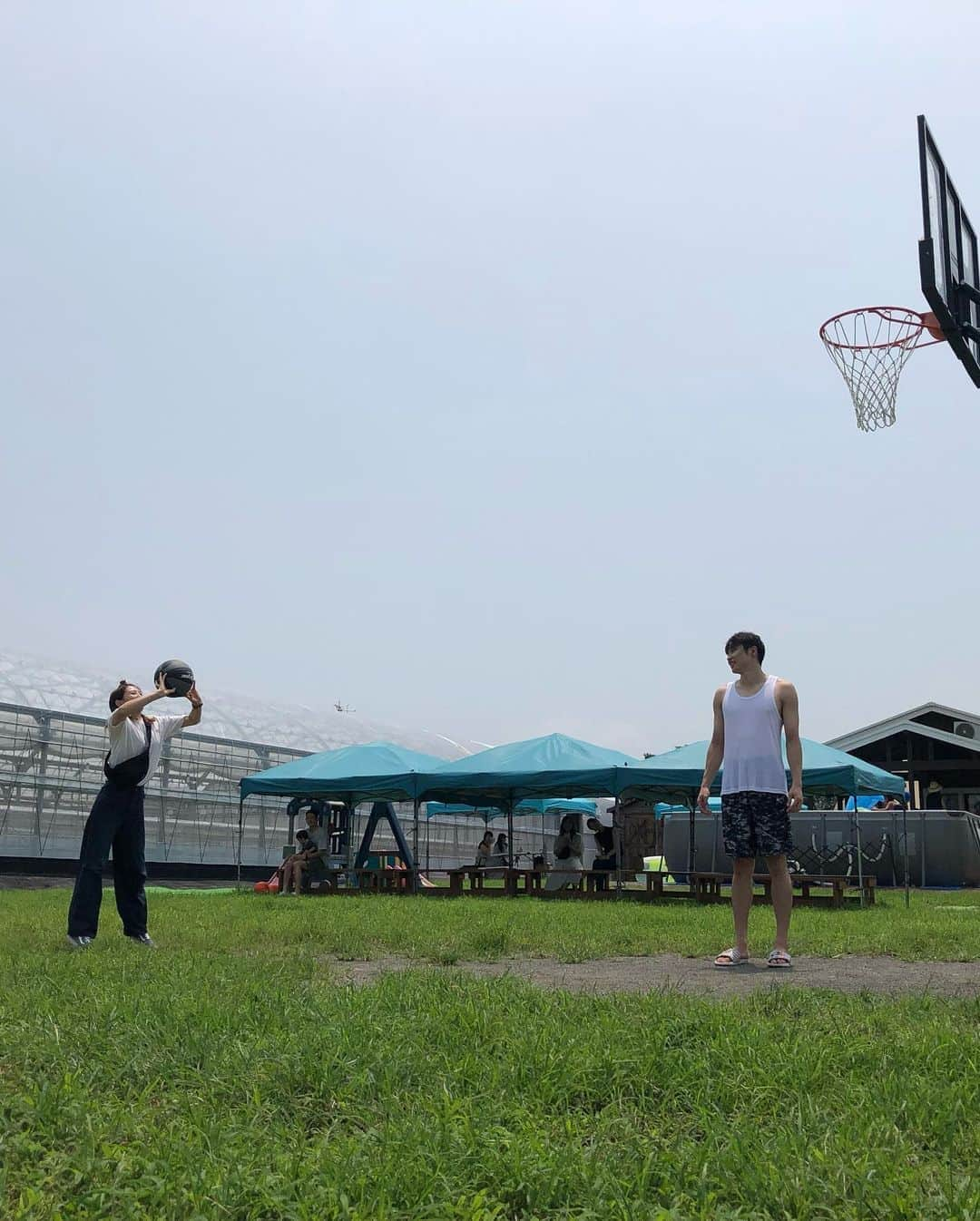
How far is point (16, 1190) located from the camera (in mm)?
2365

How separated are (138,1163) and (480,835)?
4231cm

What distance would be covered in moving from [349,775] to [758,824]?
1332 cm

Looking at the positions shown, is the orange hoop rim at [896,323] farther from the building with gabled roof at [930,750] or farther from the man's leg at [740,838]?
the building with gabled roof at [930,750]

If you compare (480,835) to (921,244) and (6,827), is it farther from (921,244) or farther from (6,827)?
(921,244)

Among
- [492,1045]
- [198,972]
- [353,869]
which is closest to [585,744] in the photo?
[353,869]

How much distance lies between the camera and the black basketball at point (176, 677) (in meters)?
7.30

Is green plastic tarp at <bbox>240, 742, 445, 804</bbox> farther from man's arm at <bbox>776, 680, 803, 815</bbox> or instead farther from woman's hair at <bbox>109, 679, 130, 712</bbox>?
man's arm at <bbox>776, 680, 803, 815</bbox>

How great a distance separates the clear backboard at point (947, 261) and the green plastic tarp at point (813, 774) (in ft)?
23.9

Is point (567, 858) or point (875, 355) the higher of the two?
point (875, 355)

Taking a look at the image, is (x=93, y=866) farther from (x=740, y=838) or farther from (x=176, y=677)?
(x=740, y=838)

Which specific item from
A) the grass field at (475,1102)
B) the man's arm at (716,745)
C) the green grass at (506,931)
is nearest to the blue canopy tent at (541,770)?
the green grass at (506,931)

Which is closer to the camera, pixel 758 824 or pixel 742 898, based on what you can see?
pixel 742 898

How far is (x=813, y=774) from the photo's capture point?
1544 cm

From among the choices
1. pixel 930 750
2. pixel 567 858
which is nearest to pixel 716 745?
pixel 567 858
